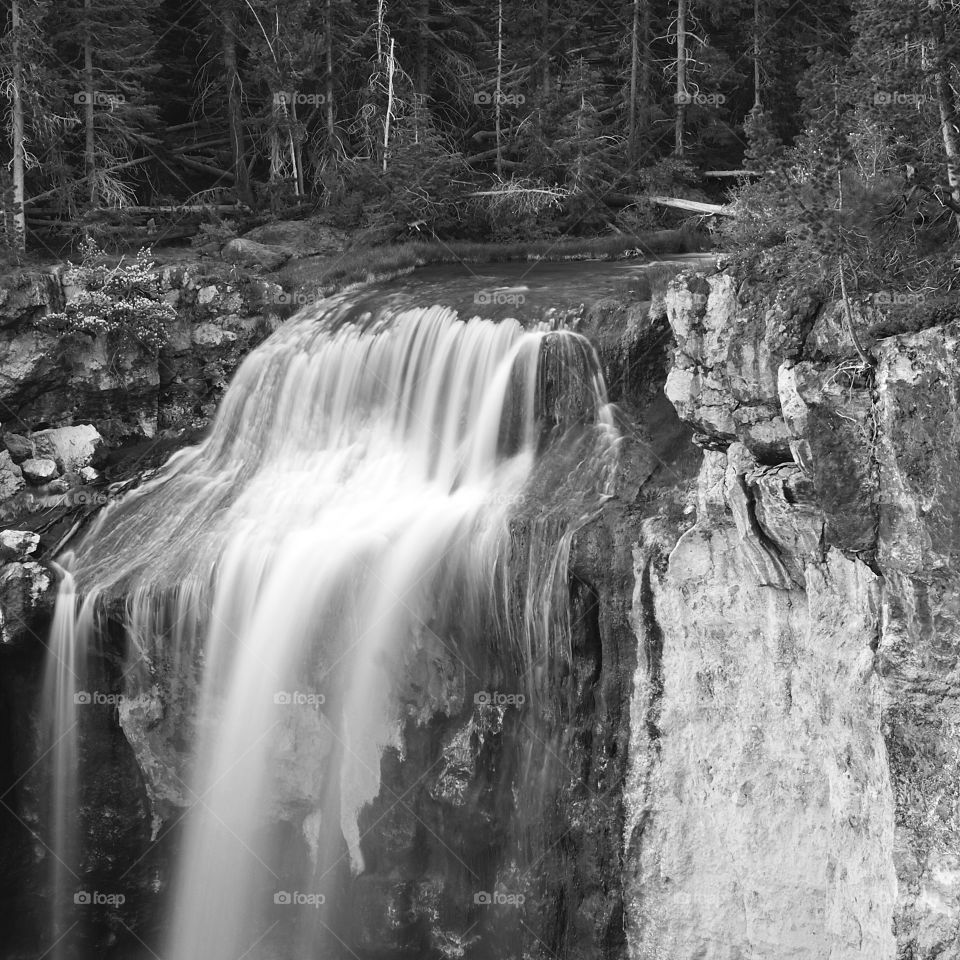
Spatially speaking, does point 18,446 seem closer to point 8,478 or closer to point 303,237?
point 8,478

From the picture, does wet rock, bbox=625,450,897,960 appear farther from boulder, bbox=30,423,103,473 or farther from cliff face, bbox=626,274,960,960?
boulder, bbox=30,423,103,473

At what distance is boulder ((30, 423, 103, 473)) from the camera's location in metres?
16.3

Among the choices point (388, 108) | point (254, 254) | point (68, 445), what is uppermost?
point (388, 108)

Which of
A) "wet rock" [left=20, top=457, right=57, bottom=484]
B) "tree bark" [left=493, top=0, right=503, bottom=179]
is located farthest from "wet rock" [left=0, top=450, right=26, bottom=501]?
"tree bark" [left=493, top=0, right=503, bottom=179]

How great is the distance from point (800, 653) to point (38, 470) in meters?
11.5

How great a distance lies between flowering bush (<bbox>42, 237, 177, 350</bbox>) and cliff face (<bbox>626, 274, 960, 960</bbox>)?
32.1 feet

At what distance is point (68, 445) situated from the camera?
54.2ft

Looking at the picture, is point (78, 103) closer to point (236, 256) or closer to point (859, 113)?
point (236, 256)

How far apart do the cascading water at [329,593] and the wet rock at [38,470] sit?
1.91 meters

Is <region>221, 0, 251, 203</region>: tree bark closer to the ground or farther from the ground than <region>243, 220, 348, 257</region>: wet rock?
farther from the ground

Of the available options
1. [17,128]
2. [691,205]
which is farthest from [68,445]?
[691,205]

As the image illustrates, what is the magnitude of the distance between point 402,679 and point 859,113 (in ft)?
23.3

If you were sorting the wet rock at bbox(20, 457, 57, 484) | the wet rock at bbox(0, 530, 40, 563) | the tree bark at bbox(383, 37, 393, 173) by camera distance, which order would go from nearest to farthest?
1. the wet rock at bbox(0, 530, 40, 563)
2. the wet rock at bbox(20, 457, 57, 484)
3. the tree bark at bbox(383, 37, 393, 173)

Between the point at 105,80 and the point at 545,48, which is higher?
the point at 545,48
